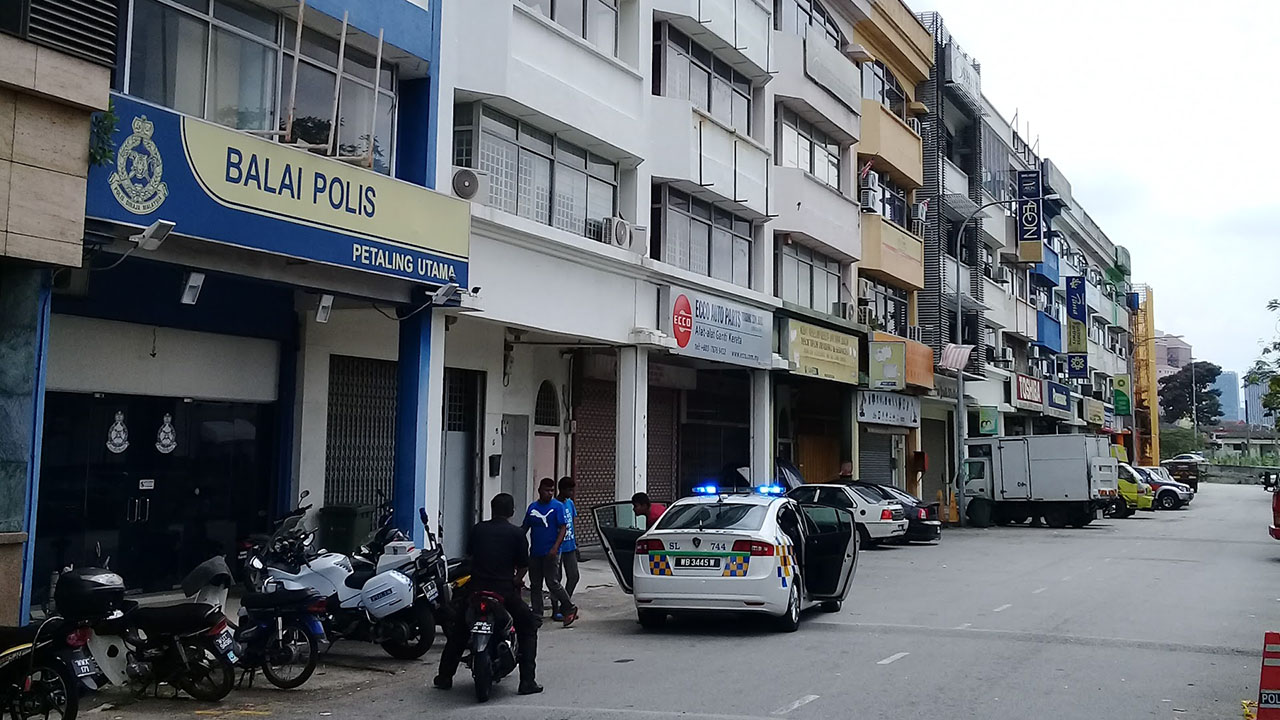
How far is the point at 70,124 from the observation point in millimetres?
10484

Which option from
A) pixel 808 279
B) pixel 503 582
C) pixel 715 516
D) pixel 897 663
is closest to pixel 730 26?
pixel 808 279

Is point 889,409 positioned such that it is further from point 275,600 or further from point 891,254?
point 275,600

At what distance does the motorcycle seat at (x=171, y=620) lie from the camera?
30.9 ft

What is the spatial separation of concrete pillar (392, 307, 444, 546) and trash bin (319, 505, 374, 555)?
83 cm

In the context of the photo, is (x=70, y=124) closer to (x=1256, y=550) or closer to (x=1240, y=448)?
(x=1256, y=550)

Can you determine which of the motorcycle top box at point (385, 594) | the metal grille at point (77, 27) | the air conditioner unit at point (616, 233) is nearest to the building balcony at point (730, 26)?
the air conditioner unit at point (616, 233)

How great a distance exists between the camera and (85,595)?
29.7 feet

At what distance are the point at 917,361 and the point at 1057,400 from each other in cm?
2484

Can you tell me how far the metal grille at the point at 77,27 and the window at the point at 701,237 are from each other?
1311cm

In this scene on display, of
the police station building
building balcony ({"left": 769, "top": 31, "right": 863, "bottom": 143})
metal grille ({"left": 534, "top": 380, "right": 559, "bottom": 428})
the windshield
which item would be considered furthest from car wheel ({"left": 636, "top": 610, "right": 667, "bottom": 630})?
building balcony ({"left": 769, "top": 31, "right": 863, "bottom": 143})

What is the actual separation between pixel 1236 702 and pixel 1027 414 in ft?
150

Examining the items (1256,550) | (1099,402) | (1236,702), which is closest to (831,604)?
(1236,702)

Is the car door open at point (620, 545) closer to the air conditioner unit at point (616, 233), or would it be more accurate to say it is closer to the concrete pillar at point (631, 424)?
the concrete pillar at point (631, 424)

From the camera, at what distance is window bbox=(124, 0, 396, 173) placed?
12.4 meters
